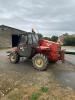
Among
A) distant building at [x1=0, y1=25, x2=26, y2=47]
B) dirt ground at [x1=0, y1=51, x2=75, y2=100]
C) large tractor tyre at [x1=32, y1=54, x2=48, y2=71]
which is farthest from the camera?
distant building at [x1=0, y1=25, x2=26, y2=47]

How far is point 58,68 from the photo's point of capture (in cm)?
1288

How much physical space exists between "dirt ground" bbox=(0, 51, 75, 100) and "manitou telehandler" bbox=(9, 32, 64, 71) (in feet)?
1.89

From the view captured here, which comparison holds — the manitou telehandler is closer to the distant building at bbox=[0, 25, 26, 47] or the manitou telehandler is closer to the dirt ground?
the dirt ground

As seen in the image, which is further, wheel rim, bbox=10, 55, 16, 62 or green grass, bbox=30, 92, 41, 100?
wheel rim, bbox=10, 55, 16, 62

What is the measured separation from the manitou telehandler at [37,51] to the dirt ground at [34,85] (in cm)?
57

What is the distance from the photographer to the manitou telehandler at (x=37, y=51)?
40.5ft

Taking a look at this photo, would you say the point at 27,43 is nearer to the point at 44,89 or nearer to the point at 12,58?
the point at 12,58

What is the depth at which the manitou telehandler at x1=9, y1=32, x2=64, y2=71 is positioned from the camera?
1236 cm

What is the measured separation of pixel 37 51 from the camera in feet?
43.0

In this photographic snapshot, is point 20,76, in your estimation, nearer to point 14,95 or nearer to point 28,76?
point 28,76

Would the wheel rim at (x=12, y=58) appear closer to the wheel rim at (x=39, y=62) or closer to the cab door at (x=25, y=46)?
the cab door at (x=25, y=46)

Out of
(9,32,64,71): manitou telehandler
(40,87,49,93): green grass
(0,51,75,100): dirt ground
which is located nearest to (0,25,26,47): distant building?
(9,32,64,71): manitou telehandler

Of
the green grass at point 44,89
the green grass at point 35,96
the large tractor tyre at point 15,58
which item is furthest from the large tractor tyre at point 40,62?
the green grass at point 35,96

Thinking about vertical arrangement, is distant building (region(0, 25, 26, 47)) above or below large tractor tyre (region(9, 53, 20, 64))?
above
